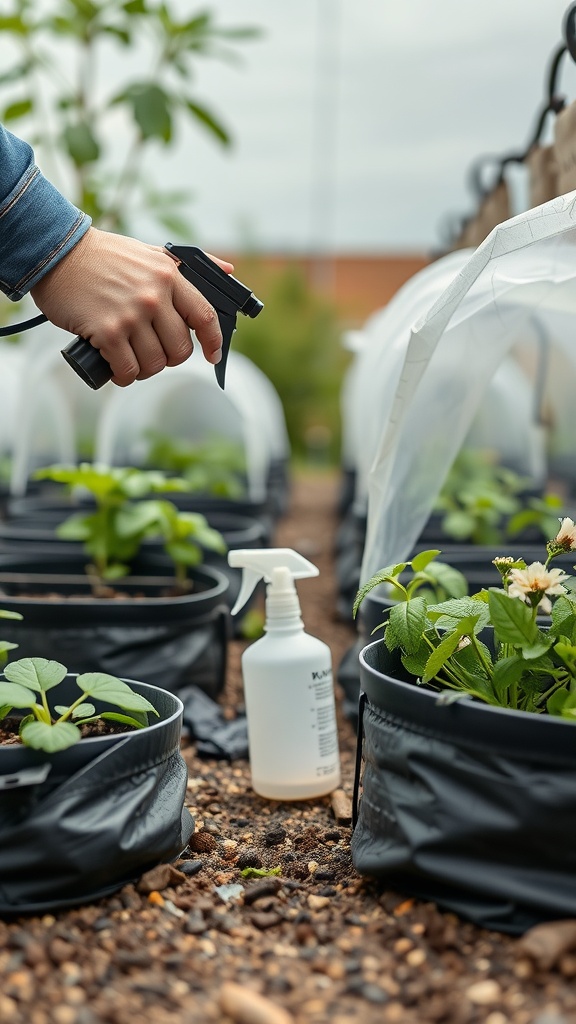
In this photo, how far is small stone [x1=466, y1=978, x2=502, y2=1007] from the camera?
3.39 ft

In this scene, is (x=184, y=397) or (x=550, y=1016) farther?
(x=184, y=397)

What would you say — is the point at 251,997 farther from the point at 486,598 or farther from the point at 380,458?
the point at 380,458

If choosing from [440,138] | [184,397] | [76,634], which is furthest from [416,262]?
[76,634]

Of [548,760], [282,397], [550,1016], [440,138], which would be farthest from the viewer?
[282,397]

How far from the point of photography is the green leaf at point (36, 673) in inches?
52.6

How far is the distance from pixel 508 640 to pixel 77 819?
0.60 meters

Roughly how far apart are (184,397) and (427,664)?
5.16 meters

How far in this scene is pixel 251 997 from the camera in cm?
103

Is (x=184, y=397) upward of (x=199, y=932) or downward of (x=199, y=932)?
upward

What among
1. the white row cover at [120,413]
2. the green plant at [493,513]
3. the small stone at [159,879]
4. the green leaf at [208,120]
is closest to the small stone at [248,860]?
the small stone at [159,879]

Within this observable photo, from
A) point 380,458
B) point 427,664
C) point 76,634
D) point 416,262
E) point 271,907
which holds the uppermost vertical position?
point 416,262

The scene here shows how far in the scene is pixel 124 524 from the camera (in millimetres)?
2666

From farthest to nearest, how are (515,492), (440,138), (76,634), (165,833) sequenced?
(440,138) → (515,492) → (76,634) → (165,833)

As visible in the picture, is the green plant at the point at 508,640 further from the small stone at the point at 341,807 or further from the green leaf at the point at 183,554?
the green leaf at the point at 183,554
